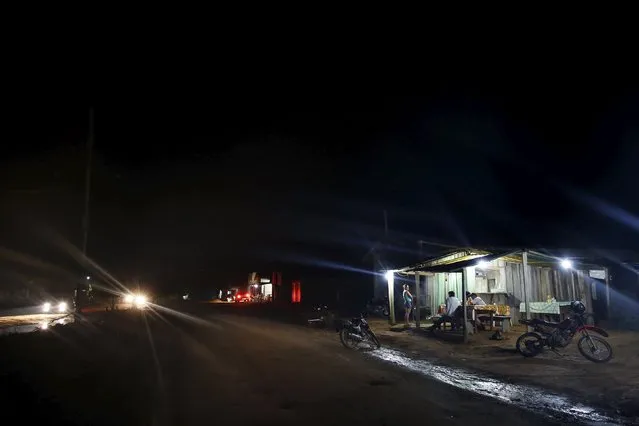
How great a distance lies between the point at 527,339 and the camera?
1265 cm

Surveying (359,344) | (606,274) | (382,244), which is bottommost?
(359,344)

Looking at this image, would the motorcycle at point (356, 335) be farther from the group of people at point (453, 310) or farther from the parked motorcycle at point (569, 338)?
the parked motorcycle at point (569, 338)

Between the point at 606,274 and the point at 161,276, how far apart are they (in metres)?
95.6

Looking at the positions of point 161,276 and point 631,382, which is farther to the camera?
point 161,276

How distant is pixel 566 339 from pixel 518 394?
178 inches

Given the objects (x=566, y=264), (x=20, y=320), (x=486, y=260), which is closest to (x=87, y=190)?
(x=20, y=320)

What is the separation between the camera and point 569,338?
39.6ft

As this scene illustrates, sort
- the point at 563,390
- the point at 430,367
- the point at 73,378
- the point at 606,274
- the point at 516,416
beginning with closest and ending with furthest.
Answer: the point at 516,416, the point at 563,390, the point at 73,378, the point at 430,367, the point at 606,274

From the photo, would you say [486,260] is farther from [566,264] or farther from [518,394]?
[518,394]

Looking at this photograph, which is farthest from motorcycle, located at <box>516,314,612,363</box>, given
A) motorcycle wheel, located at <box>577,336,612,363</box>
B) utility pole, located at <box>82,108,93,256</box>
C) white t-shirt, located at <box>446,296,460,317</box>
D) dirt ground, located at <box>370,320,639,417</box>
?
utility pole, located at <box>82,108,93,256</box>

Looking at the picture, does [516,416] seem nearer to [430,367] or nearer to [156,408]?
[430,367]

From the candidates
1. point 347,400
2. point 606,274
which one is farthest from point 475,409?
point 606,274

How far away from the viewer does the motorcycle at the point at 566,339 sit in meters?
11.6

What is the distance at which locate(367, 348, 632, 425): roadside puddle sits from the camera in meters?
7.00
